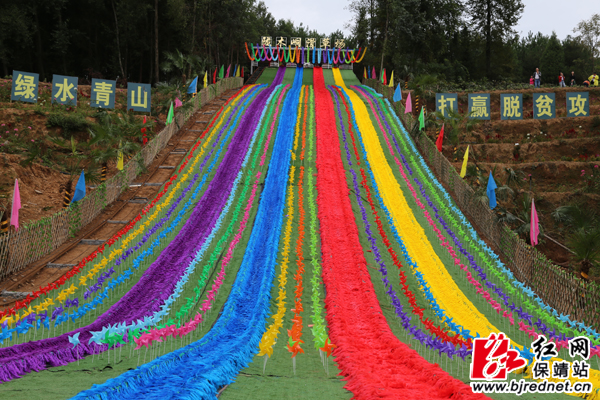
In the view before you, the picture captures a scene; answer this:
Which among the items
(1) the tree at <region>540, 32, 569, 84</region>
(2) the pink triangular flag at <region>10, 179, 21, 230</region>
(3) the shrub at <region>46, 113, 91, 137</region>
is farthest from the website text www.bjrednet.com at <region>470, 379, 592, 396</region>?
(1) the tree at <region>540, 32, 569, 84</region>

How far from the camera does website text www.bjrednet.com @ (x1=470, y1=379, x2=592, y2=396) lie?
557 centimetres

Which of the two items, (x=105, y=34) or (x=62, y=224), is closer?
(x=62, y=224)

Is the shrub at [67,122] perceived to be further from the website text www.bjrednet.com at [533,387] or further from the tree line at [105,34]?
the website text www.bjrednet.com at [533,387]

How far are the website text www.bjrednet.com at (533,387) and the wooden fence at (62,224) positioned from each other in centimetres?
1012

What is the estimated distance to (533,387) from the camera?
5.72 m

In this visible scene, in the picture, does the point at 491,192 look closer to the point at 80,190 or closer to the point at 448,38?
the point at 80,190

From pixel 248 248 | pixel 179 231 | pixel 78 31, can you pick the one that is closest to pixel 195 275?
pixel 248 248

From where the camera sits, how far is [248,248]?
43.4 feet

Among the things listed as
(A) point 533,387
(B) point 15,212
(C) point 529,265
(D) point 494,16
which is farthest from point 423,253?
(D) point 494,16

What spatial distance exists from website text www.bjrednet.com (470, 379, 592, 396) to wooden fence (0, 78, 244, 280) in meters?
10.1

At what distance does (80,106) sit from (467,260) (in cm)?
2080

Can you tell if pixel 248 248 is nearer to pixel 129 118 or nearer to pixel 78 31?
pixel 129 118

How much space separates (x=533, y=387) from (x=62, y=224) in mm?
11880

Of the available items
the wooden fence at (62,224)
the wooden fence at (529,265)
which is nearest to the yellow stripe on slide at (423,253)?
the wooden fence at (529,265)
